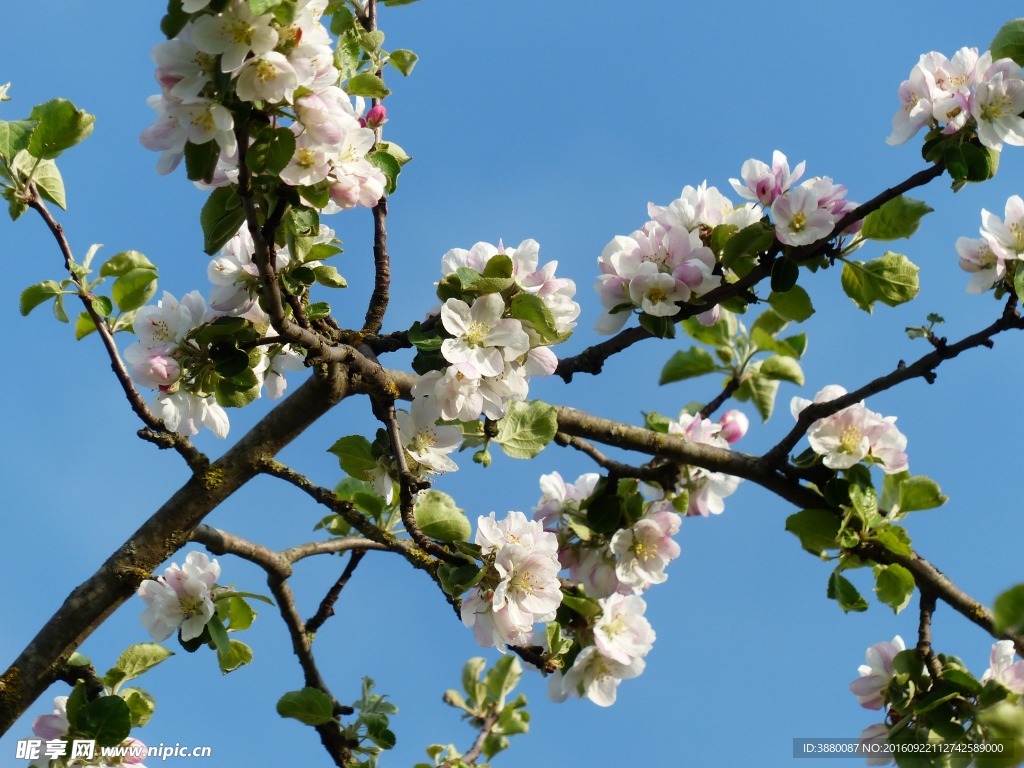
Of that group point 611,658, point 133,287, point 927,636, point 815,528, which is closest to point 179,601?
point 133,287

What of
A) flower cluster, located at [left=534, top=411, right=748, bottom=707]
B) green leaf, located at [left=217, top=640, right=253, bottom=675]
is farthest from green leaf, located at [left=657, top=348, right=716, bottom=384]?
green leaf, located at [left=217, top=640, right=253, bottom=675]

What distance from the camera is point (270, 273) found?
1679 mm

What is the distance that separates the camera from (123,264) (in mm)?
2170

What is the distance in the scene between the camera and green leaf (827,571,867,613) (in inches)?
85.4

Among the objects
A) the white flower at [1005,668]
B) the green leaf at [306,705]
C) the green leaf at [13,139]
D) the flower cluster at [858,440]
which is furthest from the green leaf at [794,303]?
the green leaf at [13,139]

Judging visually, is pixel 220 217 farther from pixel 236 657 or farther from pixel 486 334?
pixel 236 657

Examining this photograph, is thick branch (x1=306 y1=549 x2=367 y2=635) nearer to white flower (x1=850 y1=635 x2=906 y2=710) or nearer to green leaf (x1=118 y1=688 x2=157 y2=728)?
green leaf (x1=118 y1=688 x2=157 y2=728)

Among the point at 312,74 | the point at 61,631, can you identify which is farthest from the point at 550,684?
the point at 312,74

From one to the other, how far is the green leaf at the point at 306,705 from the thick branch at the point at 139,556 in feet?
1.82

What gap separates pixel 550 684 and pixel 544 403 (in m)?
0.87

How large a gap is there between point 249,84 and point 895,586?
1713mm

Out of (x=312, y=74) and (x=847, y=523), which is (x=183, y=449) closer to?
(x=312, y=74)

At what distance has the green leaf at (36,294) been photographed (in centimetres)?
208

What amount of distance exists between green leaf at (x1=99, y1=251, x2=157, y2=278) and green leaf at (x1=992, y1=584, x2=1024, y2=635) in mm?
1946
